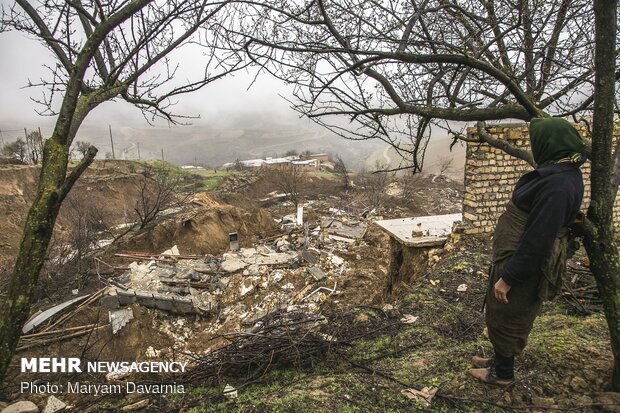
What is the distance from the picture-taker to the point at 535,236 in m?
1.66

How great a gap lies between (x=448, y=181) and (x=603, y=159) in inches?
940

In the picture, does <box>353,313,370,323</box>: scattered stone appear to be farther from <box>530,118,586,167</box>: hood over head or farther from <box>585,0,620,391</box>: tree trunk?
<box>530,118,586,167</box>: hood over head

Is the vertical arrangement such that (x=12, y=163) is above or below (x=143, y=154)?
below

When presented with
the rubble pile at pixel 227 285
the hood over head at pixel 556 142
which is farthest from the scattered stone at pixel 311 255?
the hood over head at pixel 556 142

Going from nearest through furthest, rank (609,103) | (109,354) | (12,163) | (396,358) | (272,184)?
(609,103) < (396,358) < (109,354) < (12,163) < (272,184)

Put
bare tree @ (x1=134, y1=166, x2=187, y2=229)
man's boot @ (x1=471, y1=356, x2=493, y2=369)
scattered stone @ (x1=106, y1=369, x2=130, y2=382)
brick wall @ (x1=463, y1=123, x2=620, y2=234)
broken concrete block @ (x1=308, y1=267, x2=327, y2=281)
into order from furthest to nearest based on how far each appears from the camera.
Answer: bare tree @ (x1=134, y1=166, x2=187, y2=229) → broken concrete block @ (x1=308, y1=267, x2=327, y2=281) → brick wall @ (x1=463, y1=123, x2=620, y2=234) → scattered stone @ (x1=106, y1=369, x2=130, y2=382) → man's boot @ (x1=471, y1=356, x2=493, y2=369)

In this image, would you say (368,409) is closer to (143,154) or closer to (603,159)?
(603,159)

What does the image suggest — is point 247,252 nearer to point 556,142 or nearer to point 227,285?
point 227,285

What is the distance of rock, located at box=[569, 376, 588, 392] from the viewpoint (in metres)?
2.01

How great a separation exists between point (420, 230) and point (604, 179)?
15.1 feet

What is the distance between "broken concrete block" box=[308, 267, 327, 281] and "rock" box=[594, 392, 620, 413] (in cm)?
602

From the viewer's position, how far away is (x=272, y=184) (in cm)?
2303

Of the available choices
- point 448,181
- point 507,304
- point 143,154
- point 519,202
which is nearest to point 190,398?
point 507,304

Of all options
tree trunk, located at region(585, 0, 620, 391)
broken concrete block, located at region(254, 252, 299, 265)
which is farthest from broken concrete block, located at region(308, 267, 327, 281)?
tree trunk, located at region(585, 0, 620, 391)
